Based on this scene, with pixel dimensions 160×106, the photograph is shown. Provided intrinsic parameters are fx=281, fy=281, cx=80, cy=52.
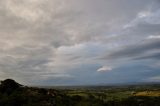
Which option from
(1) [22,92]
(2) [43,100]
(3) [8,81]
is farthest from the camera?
(3) [8,81]

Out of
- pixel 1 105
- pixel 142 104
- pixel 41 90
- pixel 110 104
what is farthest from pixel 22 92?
pixel 142 104

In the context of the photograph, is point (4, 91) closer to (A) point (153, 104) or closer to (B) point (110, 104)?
(B) point (110, 104)

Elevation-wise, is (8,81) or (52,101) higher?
(8,81)

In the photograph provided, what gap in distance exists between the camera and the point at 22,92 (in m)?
103

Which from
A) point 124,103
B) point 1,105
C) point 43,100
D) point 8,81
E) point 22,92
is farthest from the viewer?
point 124,103

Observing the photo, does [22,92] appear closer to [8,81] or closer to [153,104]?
[8,81]

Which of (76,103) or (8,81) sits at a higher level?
(8,81)

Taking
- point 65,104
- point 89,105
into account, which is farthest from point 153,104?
point 65,104

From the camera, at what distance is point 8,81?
112 m

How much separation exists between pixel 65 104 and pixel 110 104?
78.7 ft

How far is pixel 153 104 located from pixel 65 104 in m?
46.9

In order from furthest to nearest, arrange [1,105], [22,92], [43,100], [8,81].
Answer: [8,81] → [22,92] → [43,100] → [1,105]

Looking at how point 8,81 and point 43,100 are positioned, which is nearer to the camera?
point 43,100

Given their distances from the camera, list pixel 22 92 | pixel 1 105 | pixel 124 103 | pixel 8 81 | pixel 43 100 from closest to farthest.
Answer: pixel 1 105
pixel 43 100
pixel 22 92
pixel 8 81
pixel 124 103
